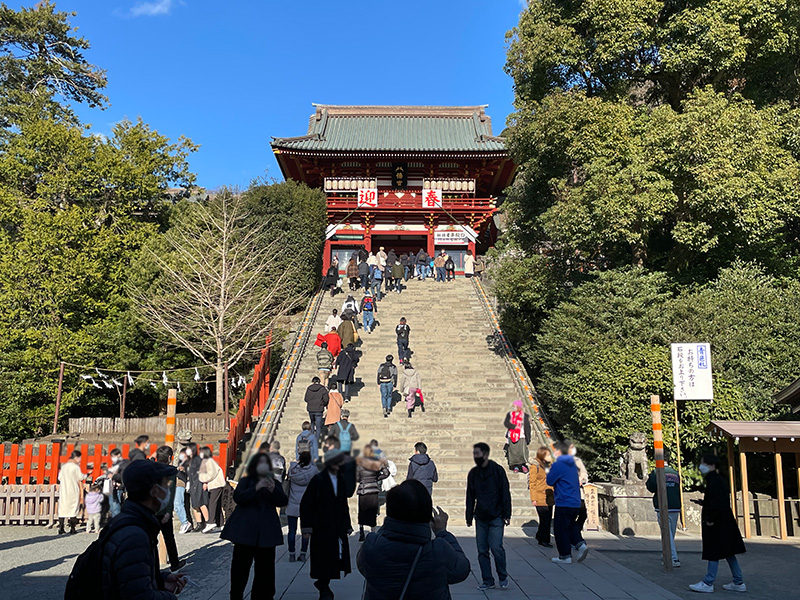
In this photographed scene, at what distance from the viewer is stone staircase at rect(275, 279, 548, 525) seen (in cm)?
698

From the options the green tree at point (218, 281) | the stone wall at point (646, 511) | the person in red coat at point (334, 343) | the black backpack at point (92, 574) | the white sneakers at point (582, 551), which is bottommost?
the stone wall at point (646, 511)

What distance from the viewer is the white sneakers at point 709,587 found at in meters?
6.48

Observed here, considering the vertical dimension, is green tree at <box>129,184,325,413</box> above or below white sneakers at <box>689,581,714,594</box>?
above

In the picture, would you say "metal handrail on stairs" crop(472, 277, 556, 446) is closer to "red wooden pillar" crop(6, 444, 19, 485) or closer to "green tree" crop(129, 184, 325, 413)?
"green tree" crop(129, 184, 325, 413)

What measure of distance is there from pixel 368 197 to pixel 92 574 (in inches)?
1045

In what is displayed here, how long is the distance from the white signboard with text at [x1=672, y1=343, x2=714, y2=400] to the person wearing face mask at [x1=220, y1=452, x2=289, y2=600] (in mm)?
6409

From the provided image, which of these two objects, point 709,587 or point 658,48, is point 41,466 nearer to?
point 709,587

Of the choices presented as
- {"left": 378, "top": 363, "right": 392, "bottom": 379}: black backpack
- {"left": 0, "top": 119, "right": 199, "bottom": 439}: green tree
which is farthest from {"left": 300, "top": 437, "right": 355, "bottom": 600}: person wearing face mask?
{"left": 0, "top": 119, "right": 199, "bottom": 439}: green tree

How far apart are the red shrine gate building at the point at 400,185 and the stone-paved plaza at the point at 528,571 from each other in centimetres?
2052

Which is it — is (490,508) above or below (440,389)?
below

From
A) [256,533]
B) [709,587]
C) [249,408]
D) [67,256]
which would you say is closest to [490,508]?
[256,533]

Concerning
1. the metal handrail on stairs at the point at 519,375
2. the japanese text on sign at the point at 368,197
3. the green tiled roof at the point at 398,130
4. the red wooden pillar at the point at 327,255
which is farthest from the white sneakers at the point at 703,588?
the green tiled roof at the point at 398,130

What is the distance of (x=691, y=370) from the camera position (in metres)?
8.53

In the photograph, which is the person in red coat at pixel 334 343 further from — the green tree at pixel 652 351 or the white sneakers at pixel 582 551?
the white sneakers at pixel 582 551
